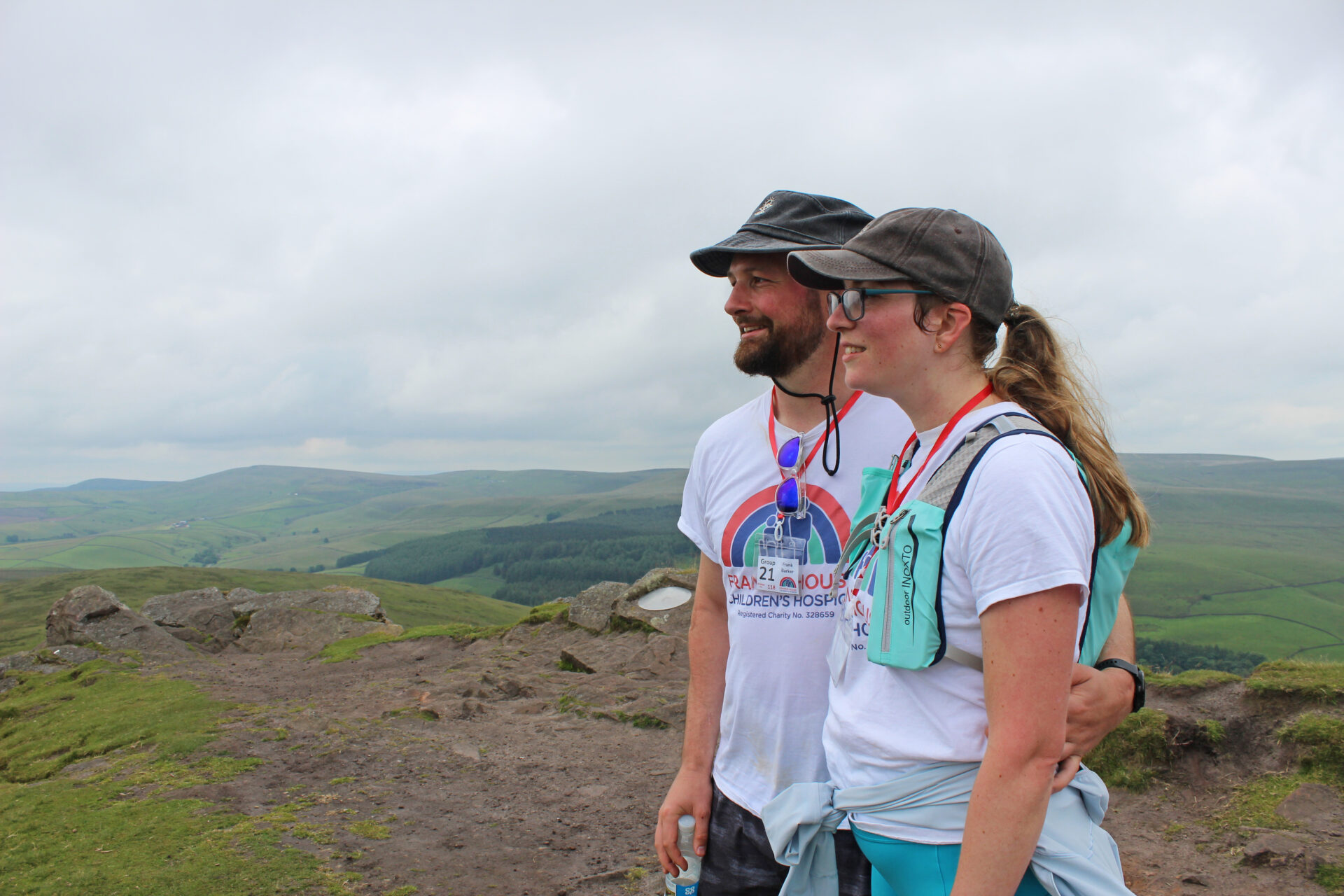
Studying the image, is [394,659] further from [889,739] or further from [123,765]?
[889,739]

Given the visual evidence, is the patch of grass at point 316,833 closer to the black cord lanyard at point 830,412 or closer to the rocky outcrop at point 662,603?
the black cord lanyard at point 830,412

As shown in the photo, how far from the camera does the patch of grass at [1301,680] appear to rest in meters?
7.57

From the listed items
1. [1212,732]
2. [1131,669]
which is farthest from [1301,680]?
A: [1131,669]

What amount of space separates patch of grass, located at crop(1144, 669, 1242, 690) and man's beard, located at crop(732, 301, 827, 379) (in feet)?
26.2

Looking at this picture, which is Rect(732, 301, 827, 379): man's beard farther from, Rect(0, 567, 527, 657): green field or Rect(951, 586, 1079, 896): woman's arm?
Rect(0, 567, 527, 657): green field

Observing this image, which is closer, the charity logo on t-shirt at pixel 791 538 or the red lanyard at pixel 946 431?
the red lanyard at pixel 946 431

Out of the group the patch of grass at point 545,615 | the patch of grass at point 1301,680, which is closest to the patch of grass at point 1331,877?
the patch of grass at point 1301,680

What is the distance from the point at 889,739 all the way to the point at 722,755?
1118 mm

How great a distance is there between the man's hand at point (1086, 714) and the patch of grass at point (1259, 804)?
6.53 metres

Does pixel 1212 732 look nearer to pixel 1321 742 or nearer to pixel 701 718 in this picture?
pixel 1321 742

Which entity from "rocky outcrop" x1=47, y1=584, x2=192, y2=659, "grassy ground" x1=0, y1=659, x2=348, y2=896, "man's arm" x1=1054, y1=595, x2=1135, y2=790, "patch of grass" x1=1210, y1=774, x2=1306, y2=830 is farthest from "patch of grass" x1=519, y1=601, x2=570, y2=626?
"man's arm" x1=1054, y1=595, x2=1135, y2=790

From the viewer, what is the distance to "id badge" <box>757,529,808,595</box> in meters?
2.73

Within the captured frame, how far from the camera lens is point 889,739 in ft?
6.40

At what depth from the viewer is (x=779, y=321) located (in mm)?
2924
